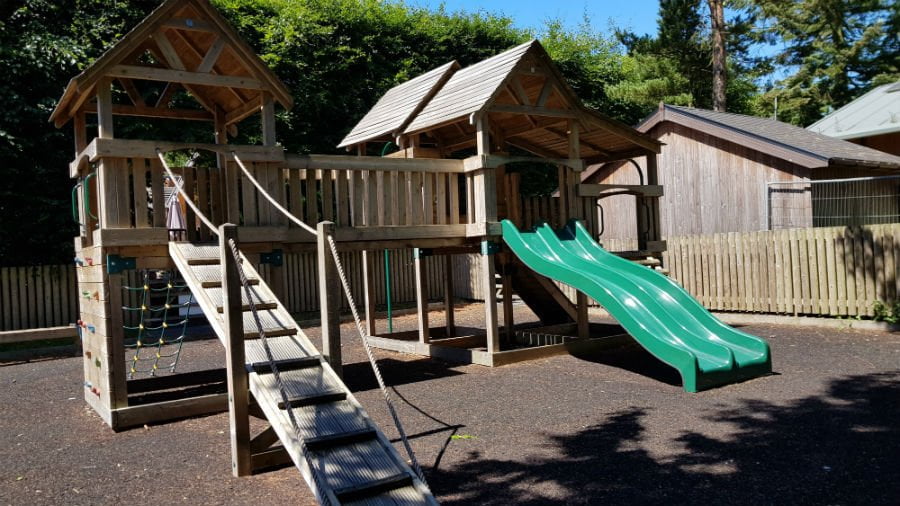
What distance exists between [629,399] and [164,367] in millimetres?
7555

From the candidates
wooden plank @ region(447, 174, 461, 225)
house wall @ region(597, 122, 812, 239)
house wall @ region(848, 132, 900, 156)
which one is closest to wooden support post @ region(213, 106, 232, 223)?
wooden plank @ region(447, 174, 461, 225)

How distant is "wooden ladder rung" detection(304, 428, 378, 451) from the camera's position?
197 inches

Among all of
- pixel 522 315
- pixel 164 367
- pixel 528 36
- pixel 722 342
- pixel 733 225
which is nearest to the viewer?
pixel 722 342

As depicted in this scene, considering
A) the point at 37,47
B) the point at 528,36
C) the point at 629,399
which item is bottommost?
the point at 629,399

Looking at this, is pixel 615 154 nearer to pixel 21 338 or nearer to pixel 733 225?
pixel 733 225

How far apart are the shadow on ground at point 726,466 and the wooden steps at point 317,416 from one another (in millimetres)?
594

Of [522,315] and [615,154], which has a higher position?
[615,154]

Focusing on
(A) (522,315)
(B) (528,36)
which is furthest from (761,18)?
(A) (522,315)

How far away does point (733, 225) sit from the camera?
19391 millimetres

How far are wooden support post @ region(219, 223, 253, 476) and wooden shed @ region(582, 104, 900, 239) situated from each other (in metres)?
12.2

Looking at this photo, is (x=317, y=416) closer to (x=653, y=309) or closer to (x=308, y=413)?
(x=308, y=413)

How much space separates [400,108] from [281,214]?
4.62 m

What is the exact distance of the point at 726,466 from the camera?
555cm

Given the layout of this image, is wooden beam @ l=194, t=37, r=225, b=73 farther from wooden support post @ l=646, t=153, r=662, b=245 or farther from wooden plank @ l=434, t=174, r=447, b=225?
wooden support post @ l=646, t=153, r=662, b=245
